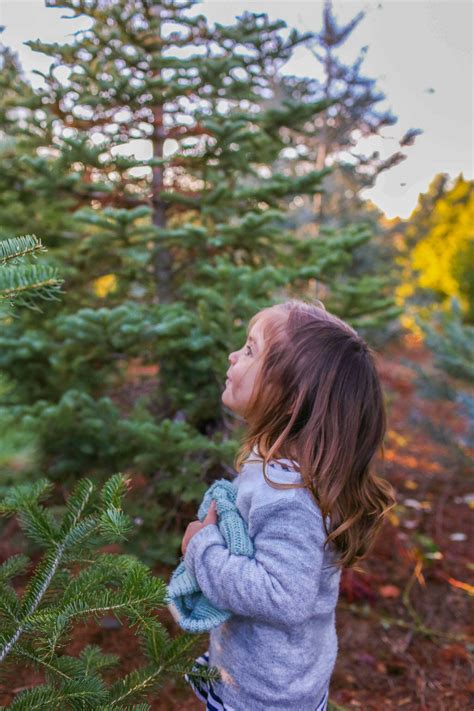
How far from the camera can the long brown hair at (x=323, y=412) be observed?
122 cm

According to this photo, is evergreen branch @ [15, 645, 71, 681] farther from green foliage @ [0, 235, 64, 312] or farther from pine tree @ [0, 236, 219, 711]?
green foliage @ [0, 235, 64, 312]

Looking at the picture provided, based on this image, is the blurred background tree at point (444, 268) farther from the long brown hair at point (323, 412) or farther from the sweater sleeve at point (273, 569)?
the sweater sleeve at point (273, 569)

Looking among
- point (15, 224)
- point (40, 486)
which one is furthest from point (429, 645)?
point (15, 224)

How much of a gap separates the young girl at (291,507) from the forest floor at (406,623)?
0.29 m

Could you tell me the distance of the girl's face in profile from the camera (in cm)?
131

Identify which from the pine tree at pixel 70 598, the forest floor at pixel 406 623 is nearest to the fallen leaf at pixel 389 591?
the forest floor at pixel 406 623

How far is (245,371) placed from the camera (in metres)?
1.32

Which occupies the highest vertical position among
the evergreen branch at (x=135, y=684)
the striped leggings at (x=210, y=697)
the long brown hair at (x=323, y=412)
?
the long brown hair at (x=323, y=412)

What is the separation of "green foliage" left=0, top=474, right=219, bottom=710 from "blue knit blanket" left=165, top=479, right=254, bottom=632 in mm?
70

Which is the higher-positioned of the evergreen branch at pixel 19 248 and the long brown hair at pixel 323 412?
the evergreen branch at pixel 19 248

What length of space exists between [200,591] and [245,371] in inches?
20.6

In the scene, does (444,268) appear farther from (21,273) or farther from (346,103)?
(21,273)

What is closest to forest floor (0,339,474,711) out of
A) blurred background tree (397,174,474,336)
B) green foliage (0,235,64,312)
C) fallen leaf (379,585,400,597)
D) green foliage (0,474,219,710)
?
fallen leaf (379,585,400,597)

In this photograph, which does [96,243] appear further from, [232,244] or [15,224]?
[232,244]
